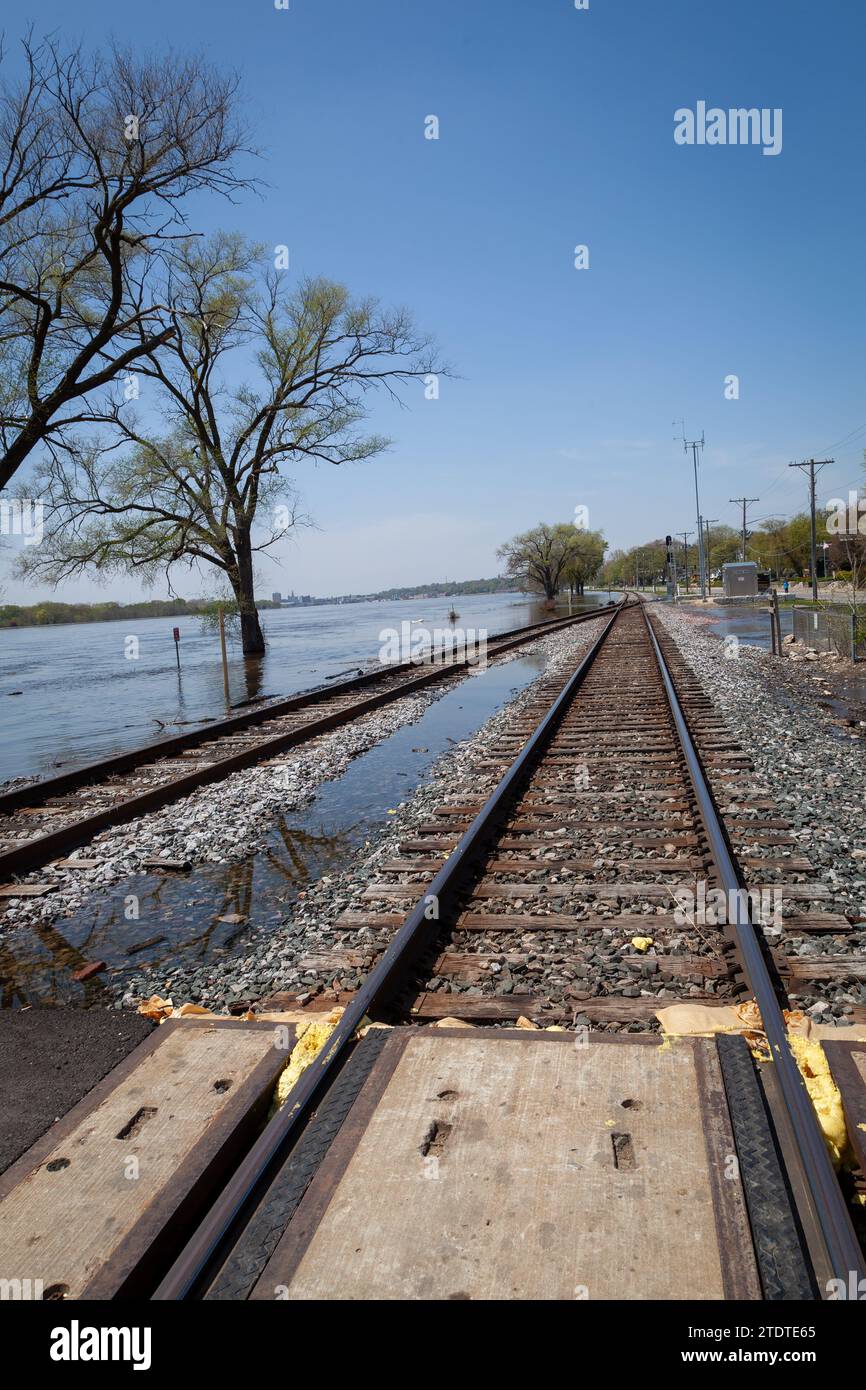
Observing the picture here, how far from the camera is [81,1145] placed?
283 centimetres

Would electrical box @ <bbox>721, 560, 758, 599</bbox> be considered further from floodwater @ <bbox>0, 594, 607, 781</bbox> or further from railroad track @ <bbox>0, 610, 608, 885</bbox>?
railroad track @ <bbox>0, 610, 608, 885</bbox>

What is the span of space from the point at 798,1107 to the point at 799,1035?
749mm

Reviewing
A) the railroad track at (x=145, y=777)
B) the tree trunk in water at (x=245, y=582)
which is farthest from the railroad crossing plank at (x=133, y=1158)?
the tree trunk in water at (x=245, y=582)

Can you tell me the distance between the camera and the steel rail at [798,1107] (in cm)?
215

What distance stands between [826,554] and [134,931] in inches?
3743

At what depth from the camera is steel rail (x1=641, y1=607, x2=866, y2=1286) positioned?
2152 millimetres

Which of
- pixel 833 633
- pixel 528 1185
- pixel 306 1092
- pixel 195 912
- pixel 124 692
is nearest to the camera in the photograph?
pixel 528 1185

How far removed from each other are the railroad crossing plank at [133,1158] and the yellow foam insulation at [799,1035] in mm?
1732

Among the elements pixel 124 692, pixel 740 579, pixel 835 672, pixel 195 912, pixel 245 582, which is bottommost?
pixel 195 912

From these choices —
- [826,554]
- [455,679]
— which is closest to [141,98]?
[455,679]

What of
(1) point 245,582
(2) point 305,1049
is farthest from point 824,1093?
(1) point 245,582

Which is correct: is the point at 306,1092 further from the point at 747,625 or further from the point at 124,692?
the point at 747,625

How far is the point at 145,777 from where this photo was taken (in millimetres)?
9859
